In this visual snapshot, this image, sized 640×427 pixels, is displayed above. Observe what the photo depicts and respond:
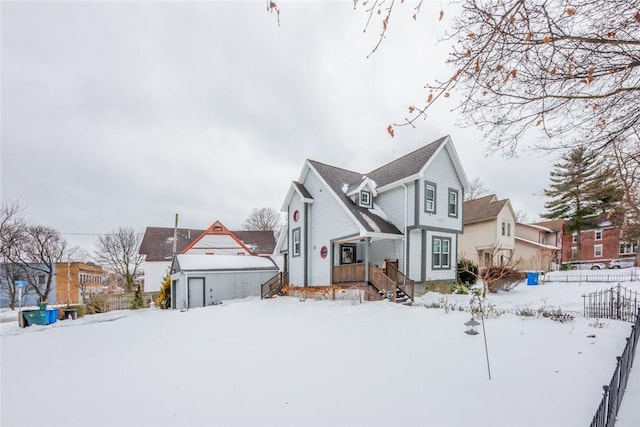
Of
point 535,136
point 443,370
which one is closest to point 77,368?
point 443,370

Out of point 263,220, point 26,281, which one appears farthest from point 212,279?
point 263,220

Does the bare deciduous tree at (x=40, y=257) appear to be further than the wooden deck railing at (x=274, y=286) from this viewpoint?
Yes

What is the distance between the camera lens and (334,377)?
16.1ft

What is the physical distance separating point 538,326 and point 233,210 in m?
54.8

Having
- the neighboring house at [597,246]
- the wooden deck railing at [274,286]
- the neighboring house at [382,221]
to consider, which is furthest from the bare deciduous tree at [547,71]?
the neighboring house at [597,246]

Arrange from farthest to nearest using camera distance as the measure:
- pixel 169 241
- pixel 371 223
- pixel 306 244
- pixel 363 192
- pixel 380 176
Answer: pixel 169 241
pixel 380 176
pixel 306 244
pixel 363 192
pixel 371 223

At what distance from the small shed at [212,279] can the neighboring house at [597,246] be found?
1426 inches

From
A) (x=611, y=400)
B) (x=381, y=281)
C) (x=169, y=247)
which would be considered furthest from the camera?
(x=169, y=247)

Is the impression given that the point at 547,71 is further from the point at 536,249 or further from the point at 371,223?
the point at 536,249

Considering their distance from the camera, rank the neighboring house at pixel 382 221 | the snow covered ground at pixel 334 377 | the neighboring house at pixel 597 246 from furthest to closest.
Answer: the neighboring house at pixel 597 246 → the neighboring house at pixel 382 221 → the snow covered ground at pixel 334 377

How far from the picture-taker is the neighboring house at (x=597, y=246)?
108 feet

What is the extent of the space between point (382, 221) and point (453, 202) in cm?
478

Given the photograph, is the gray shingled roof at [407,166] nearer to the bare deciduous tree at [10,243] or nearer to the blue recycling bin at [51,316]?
the blue recycling bin at [51,316]

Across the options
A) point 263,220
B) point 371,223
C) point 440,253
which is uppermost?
point 263,220
